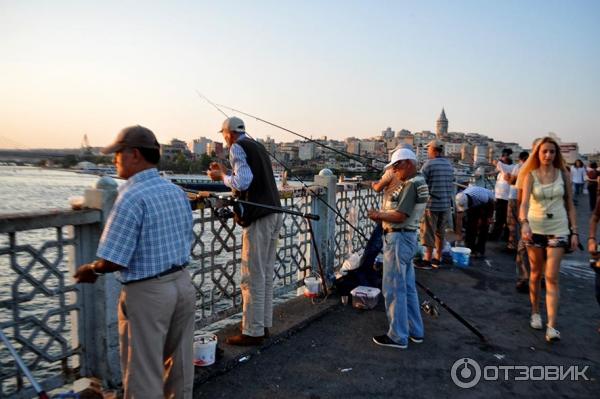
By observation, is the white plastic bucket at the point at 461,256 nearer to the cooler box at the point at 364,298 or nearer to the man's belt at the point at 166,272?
the cooler box at the point at 364,298

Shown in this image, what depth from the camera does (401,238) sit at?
13.1 feet

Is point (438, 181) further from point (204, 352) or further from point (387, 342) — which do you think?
point (204, 352)

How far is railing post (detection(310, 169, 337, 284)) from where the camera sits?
18.2 feet

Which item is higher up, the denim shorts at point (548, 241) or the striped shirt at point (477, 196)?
the striped shirt at point (477, 196)

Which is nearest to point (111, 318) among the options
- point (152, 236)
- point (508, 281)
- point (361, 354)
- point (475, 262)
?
point (152, 236)

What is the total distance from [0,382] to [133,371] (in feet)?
2.86

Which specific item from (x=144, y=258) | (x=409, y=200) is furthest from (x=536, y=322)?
(x=144, y=258)

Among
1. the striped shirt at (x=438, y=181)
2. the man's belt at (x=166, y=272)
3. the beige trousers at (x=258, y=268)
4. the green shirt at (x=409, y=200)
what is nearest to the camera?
the man's belt at (x=166, y=272)

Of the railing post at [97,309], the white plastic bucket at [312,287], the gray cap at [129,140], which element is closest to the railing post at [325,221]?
the white plastic bucket at [312,287]

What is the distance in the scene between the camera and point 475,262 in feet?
25.3

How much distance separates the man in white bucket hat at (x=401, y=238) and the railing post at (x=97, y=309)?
229 cm

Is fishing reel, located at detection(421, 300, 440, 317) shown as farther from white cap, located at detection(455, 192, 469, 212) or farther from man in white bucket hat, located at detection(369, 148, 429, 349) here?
white cap, located at detection(455, 192, 469, 212)

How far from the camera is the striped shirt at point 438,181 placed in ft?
22.5

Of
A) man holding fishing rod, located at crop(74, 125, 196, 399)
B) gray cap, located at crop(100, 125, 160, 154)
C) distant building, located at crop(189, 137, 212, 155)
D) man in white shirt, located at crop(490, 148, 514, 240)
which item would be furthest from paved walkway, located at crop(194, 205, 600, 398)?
distant building, located at crop(189, 137, 212, 155)
